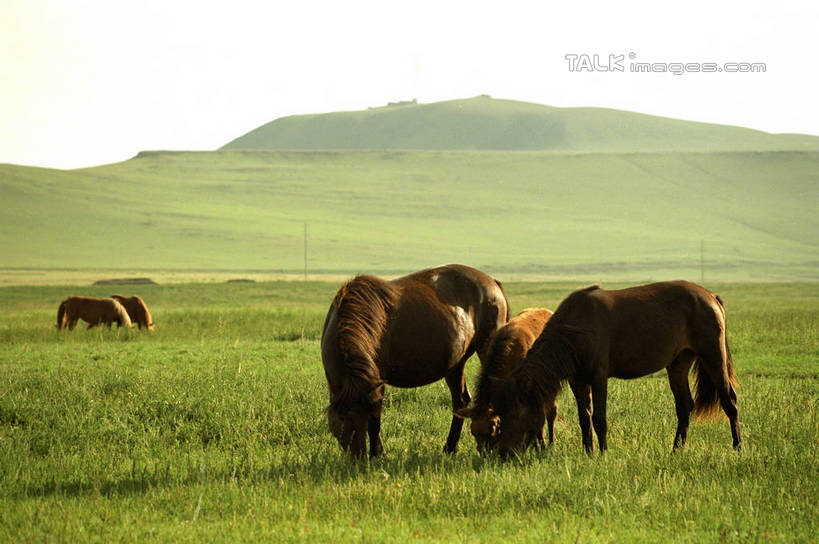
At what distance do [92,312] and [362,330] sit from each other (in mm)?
16655

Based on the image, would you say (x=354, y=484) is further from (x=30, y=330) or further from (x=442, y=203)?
(x=442, y=203)

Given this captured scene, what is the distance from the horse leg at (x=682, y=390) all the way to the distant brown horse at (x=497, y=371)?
1350 mm

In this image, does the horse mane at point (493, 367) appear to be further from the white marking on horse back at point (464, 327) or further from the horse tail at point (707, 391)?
the horse tail at point (707, 391)

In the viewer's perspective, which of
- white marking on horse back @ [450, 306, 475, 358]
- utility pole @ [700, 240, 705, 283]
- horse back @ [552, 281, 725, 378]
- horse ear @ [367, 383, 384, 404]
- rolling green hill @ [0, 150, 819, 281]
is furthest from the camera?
rolling green hill @ [0, 150, 819, 281]

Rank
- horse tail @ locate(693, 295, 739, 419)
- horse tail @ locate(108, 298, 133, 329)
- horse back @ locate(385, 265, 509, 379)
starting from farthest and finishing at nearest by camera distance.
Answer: horse tail @ locate(108, 298, 133, 329)
horse tail @ locate(693, 295, 739, 419)
horse back @ locate(385, 265, 509, 379)

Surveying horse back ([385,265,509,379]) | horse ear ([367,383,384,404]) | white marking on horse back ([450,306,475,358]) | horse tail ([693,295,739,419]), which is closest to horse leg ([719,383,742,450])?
horse tail ([693,295,739,419])

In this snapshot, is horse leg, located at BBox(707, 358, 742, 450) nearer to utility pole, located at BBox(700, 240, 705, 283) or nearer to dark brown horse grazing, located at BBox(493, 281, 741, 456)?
dark brown horse grazing, located at BBox(493, 281, 741, 456)

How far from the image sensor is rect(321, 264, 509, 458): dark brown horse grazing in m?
7.98

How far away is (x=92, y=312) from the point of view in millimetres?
23391

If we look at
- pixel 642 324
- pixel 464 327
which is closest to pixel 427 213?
pixel 464 327

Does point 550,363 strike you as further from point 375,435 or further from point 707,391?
point 707,391

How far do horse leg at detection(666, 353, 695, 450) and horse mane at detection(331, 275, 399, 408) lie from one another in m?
Result: 3.29

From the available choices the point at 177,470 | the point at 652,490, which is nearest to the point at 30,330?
the point at 177,470

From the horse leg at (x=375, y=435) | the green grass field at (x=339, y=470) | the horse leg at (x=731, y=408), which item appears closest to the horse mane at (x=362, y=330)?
the horse leg at (x=375, y=435)
